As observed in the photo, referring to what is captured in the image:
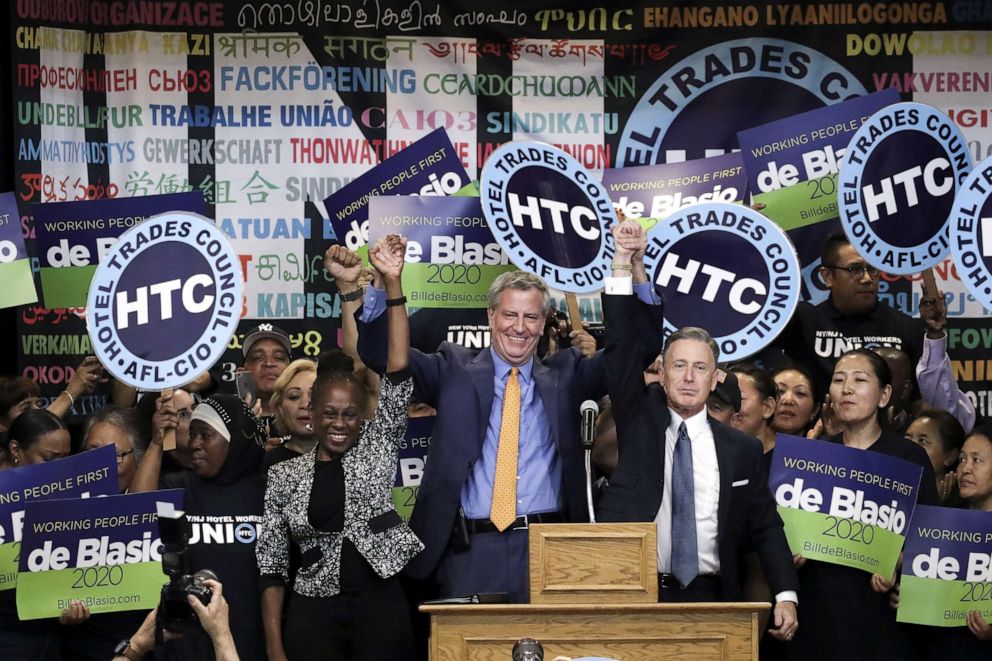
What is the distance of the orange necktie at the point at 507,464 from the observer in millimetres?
5723

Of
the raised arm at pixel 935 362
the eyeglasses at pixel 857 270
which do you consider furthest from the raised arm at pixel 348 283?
the raised arm at pixel 935 362

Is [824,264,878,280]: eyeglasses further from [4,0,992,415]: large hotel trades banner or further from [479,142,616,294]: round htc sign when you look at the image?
[479,142,616,294]: round htc sign

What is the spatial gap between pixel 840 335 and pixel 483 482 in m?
2.28

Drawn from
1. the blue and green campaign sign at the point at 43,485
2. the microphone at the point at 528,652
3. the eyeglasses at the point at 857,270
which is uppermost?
the eyeglasses at the point at 857,270

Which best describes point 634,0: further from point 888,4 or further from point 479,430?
point 479,430

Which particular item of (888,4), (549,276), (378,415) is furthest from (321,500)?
(888,4)

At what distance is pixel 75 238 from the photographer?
705 cm

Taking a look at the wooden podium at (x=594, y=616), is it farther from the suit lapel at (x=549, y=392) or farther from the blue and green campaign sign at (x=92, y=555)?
the blue and green campaign sign at (x=92, y=555)

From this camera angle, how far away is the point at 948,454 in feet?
21.2

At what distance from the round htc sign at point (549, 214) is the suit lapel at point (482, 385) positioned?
0.68 meters

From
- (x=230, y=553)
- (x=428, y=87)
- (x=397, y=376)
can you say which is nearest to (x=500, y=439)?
(x=397, y=376)

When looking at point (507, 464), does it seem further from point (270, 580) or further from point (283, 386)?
point (283, 386)

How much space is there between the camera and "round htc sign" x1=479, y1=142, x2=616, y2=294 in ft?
21.4

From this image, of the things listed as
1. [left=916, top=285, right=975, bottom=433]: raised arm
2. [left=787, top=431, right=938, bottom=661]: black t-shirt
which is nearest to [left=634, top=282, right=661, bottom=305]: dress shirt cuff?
[left=787, top=431, right=938, bottom=661]: black t-shirt
